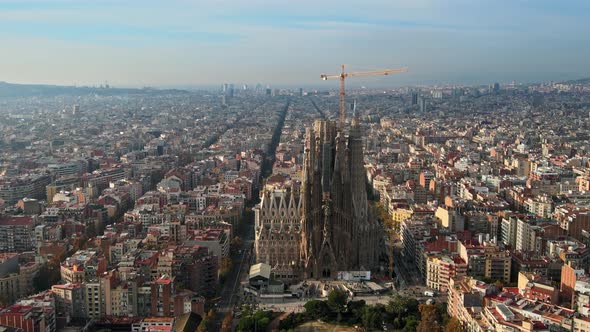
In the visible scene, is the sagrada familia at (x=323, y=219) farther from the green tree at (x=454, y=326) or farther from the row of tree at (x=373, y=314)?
the green tree at (x=454, y=326)

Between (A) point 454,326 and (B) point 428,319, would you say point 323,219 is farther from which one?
(A) point 454,326

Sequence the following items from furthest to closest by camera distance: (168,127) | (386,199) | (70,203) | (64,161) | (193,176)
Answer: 1. (168,127)
2. (64,161)
3. (193,176)
4. (386,199)
5. (70,203)

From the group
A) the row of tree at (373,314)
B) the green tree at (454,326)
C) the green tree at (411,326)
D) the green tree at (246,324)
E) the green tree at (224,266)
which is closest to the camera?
the green tree at (454,326)

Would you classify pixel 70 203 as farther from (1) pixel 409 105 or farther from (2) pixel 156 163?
(1) pixel 409 105

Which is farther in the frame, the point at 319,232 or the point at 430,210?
the point at 430,210

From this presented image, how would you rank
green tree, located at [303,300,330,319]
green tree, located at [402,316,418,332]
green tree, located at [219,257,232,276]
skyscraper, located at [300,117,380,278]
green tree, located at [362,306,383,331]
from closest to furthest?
green tree, located at [402,316,418,332] < green tree, located at [362,306,383,331] < green tree, located at [303,300,330,319] < green tree, located at [219,257,232,276] < skyscraper, located at [300,117,380,278]

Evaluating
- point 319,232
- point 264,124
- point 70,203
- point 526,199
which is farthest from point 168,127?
point 319,232

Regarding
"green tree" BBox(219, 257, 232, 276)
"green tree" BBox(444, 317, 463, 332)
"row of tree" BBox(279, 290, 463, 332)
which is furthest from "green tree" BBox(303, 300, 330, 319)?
"green tree" BBox(219, 257, 232, 276)

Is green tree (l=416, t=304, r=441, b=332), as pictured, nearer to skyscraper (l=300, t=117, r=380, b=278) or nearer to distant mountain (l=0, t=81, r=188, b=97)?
skyscraper (l=300, t=117, r=380, b=278)

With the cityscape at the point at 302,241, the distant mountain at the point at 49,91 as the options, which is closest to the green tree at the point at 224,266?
the cityscape at the point at 302,241
